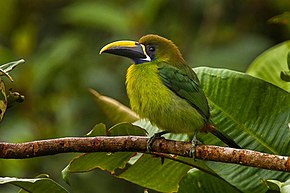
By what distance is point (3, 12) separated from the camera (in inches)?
195

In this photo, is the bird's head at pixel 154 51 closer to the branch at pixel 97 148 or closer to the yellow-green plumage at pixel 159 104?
the yellow-green plumage at pixel 159 104

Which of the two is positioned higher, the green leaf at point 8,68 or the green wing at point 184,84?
the green leaf at point 8,68

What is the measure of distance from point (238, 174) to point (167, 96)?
17.5 inches

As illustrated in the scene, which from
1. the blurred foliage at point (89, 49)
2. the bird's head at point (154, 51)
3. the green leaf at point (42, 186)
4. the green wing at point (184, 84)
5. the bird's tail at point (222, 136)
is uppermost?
the bird's head at point (154, 51)

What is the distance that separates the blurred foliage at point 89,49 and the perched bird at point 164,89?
1490 millimetres

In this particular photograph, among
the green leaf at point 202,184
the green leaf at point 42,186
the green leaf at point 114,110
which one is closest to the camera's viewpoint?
the green leaf at point 42,186

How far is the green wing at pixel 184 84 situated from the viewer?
2572mm

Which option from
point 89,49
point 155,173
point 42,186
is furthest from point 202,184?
point 89,49

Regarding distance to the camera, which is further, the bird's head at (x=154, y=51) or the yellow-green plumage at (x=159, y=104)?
the bird's head at (x=154, y=51)

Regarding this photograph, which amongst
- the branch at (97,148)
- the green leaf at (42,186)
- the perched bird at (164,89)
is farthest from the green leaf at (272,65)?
the green leaf at (42,186)

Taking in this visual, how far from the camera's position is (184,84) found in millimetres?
2693

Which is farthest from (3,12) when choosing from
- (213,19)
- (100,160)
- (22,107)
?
(100,160)

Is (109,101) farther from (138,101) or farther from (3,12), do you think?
(3,12)

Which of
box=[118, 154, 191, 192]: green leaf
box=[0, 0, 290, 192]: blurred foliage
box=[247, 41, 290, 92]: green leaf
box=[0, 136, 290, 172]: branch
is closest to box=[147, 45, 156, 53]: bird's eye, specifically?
box=[247, 41, 290, 92]: green leaf
